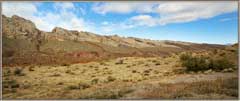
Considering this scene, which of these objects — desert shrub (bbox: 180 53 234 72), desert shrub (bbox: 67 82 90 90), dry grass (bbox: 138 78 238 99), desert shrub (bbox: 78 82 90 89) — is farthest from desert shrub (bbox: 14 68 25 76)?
desert shrub (bbox: 180 53 234 72)

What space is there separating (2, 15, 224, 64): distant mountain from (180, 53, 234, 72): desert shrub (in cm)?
28

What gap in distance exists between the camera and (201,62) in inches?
373

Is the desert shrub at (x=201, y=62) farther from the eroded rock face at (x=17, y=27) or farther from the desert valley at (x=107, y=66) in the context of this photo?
the eroded rock face at (x=17, y=27)

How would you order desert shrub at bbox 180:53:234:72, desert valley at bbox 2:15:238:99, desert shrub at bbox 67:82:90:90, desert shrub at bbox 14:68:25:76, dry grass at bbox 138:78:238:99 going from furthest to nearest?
desert shrub at bbox 180:53:234:72, desert shrub at bbox 14:68:25:76, desert shrub at bbox 67:82:90:90, desert valley at bbox 2:15:238:99, dry grass at bbox 138:78:238:99

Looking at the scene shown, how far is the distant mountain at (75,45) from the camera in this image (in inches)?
356

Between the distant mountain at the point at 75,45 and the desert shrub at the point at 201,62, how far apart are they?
28 centimetres

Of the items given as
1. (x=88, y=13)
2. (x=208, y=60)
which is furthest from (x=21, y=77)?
(x=208, y=60)

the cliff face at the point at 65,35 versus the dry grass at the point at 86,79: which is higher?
the cliff face at the point at 65,35

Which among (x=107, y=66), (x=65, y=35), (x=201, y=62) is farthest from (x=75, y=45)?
(x=201, y=62)

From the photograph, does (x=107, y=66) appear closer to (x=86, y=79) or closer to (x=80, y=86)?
(x=86, y=79)

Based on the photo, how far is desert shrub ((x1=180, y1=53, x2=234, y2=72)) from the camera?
9221 millimetres

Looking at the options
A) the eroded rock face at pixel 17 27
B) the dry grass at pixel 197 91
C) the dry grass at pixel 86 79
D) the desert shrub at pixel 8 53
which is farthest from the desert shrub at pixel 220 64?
the desert shrub at pixel 8 53

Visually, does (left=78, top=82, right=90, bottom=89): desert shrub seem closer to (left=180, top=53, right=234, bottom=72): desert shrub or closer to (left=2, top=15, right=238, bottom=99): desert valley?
Answer: (left=2, top=15, right=238, bottom=99): desert valley

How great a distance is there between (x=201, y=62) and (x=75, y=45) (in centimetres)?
288
